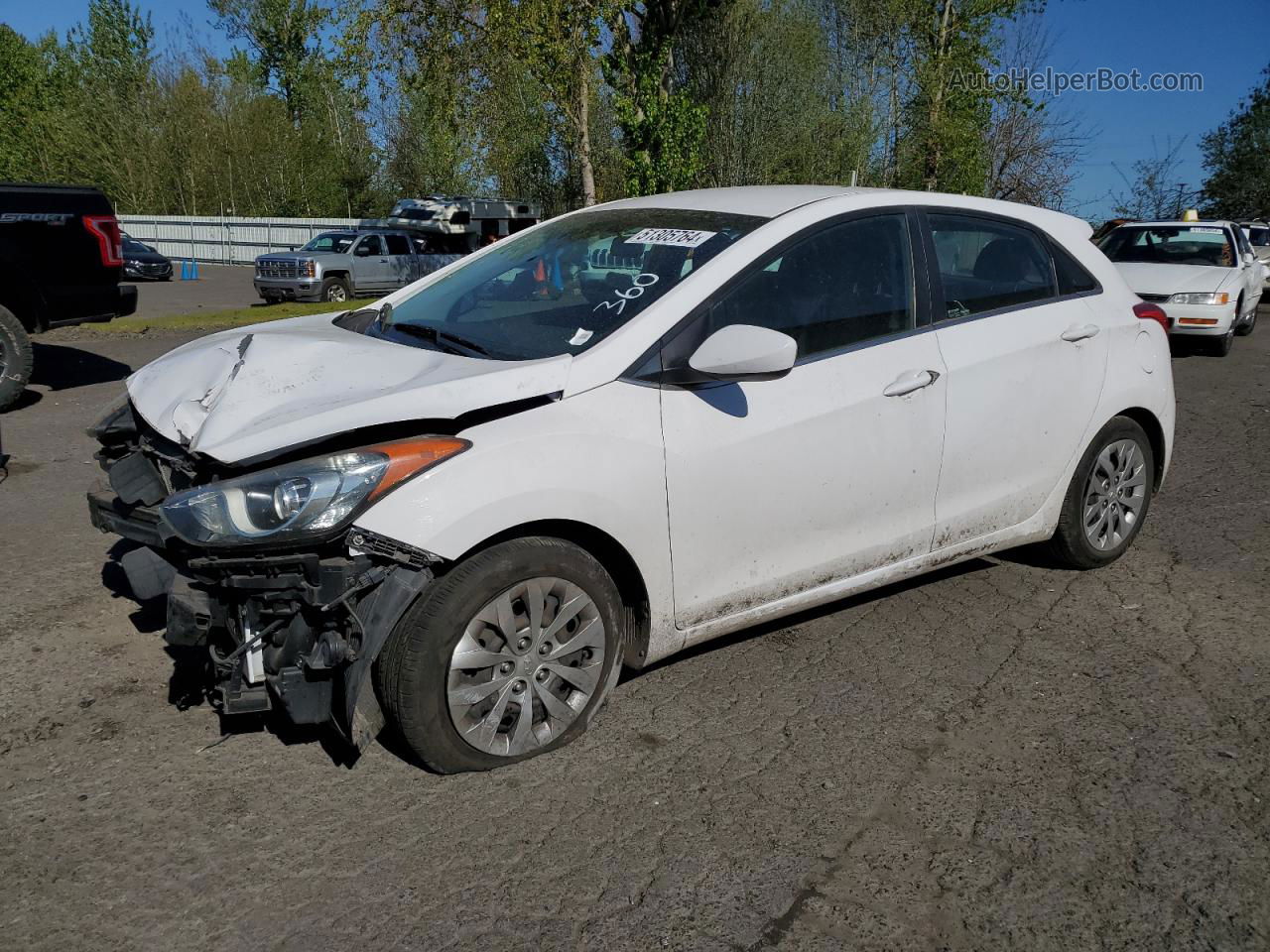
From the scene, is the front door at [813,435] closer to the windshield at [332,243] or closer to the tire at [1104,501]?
the tire at [1104,501]

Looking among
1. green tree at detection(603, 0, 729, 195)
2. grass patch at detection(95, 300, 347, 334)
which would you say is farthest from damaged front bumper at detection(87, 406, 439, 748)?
green tree at detection(603, 0, 729, 195)

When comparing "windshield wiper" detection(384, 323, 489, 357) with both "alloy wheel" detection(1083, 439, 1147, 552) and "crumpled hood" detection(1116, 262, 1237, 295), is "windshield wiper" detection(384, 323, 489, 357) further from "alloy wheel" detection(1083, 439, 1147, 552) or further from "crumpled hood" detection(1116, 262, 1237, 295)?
"crumpled hood" detection(1116, 262, 1237, 295)

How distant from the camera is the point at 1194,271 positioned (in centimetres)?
1365

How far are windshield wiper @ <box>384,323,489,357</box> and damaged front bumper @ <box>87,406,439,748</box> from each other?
96 cm

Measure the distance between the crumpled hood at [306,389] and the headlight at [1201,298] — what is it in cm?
1233

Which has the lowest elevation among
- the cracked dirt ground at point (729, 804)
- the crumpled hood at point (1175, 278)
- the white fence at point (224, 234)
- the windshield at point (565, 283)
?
the cracked dirt ground at point (729, 804)

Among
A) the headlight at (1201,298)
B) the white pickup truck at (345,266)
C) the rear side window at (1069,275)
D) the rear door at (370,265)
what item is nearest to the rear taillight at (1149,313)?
the rear side window at (1069,275)

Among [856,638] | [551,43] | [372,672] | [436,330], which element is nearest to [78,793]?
[372,672]

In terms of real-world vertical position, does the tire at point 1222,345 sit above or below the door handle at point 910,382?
below

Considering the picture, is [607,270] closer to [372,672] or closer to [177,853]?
[372,672]

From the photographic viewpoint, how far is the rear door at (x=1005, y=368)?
14.0 ft

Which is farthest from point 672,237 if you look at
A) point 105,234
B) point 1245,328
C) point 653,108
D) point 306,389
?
point 653,108

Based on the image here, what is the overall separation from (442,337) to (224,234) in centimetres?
4110

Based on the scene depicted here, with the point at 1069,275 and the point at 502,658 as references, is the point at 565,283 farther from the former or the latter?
the point at 1069,275
